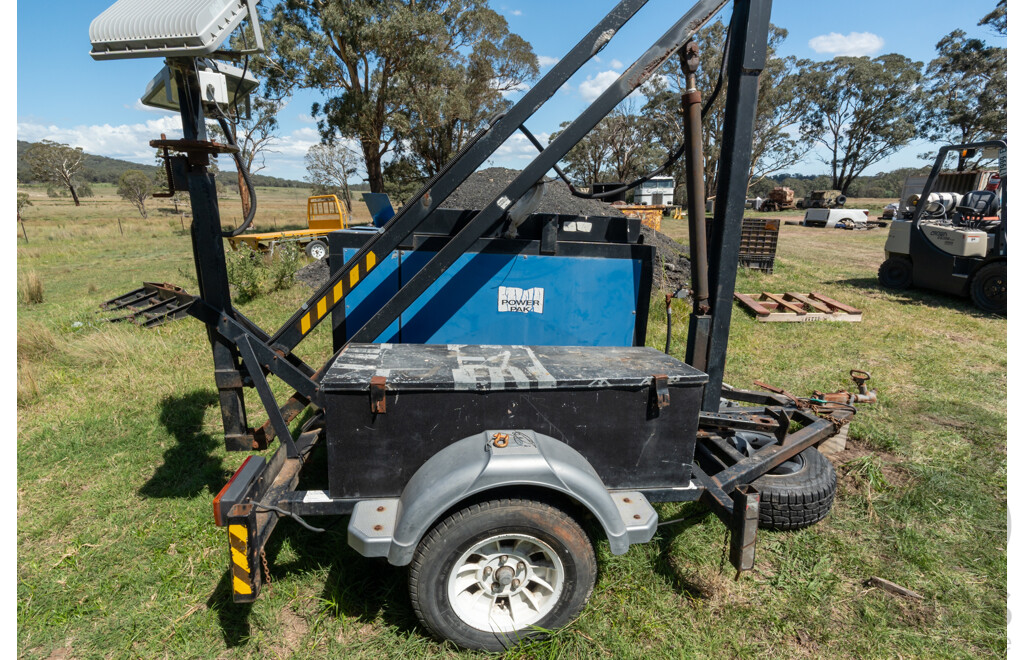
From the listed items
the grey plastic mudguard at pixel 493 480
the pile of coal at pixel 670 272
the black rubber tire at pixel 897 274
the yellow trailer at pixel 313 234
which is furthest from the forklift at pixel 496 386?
the yellow trailer at pixel 313 234

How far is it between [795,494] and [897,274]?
10.1 meters

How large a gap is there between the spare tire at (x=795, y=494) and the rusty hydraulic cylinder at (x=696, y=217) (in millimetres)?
929

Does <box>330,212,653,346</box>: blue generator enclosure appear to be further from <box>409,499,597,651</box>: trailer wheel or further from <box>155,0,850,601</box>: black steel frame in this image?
<box>409,499,597,651</box>: trailer wheel

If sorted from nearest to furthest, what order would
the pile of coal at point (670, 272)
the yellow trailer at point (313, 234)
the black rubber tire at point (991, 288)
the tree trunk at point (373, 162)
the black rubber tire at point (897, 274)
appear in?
the black rubber tire at point (991, 288) < the pile of coal at point (670, 272) < the black rubber tire at point (897, 274) < the yellow trailer at point (313, 234) < the tree trunk at point (373, 162)

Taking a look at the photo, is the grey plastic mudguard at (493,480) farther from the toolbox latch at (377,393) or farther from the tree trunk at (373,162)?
the tree trunk at (373,162)

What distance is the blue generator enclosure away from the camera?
128 inches

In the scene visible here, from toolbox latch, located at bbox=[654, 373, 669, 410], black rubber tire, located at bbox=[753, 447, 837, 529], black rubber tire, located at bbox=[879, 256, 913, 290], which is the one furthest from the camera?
black rubber tire, located at bbox=[879, 256, 913, 290]

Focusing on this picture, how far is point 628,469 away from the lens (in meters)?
2.51

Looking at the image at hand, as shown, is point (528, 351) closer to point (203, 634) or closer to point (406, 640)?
point (406, 640)

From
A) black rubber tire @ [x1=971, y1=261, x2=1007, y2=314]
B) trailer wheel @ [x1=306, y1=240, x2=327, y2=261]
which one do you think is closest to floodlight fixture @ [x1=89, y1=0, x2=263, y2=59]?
black rubber tire @ [x1=971, y1=261, x2=1007, y2=314]

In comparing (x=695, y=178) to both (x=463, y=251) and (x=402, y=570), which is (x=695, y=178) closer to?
(x=463, y=251)

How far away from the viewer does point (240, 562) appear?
2.09 meters

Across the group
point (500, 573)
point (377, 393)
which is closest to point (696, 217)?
point (377, 393)

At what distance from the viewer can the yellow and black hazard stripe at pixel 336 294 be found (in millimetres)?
2867
